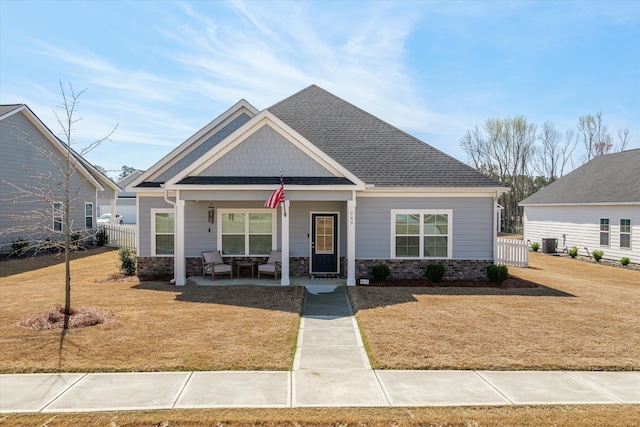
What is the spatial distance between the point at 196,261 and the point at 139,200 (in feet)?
9.43

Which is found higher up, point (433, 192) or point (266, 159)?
point (266, 159)

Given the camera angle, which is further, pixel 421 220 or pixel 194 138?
pixel 194 138

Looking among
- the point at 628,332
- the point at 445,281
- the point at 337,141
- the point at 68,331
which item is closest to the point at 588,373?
the point at 628,332

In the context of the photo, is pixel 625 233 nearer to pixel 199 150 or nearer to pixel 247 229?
pixel 247 229

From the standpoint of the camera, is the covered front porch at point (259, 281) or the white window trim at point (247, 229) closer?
the covered front porch at point (259, 281)

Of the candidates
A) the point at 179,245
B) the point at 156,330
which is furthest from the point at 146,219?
the point at 156,330

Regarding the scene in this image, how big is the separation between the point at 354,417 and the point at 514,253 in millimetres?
16106

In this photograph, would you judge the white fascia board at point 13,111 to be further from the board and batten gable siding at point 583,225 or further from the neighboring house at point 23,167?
the board and batten gable siding at point 583,225

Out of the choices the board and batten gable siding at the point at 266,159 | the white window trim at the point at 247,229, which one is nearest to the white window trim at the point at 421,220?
the board and batten gable siding at the point at 266,159

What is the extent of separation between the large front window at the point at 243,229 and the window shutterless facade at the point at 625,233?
17.3 meters

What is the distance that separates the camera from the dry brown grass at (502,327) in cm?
655

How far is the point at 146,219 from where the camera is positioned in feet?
47.1

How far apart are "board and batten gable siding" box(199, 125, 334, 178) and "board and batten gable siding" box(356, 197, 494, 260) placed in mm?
2256

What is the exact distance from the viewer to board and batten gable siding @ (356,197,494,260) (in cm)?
1404
